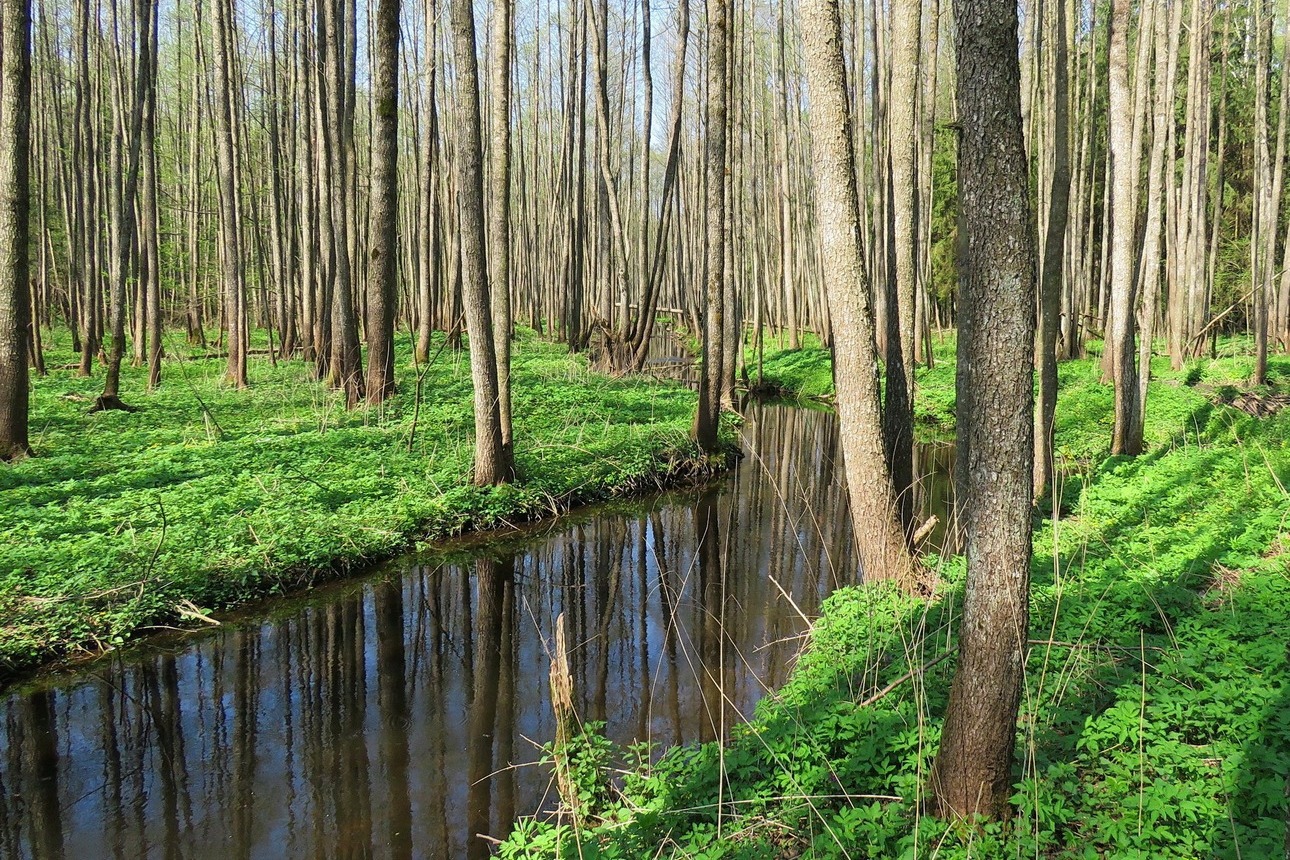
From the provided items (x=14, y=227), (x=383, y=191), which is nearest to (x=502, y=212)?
(x=383, y=191)

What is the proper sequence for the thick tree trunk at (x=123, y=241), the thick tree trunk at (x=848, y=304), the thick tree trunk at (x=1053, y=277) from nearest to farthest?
the thick tree trunk at (x=848, y=304) → the thick tree trunk at (x=1053, y=277) → the thick tree trunk at (x=123, y=241)

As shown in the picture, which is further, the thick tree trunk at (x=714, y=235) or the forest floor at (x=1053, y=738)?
the thick tree trunk at (x=714, y=235)

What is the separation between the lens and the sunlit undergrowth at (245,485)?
597 centimetres

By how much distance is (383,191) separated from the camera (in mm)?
A: 11328

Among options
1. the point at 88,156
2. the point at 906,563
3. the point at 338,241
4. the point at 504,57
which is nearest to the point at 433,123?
the point at 338,241

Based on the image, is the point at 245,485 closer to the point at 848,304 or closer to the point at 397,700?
the point at 397,700

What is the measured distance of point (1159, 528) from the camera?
6496mm

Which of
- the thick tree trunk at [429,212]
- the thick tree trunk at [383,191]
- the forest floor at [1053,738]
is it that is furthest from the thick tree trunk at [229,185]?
the forest floor at [1053,738]

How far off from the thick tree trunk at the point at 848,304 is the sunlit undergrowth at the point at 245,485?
4501 millimetres

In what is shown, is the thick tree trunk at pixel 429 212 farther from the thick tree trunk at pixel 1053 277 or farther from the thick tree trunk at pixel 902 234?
the thick tree trunk at pixel 1053 277

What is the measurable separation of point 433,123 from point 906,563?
15304 millimetres

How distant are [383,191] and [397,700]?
8.14 metres

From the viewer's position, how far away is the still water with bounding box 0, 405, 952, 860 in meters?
4.03

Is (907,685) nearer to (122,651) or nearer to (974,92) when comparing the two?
(974,92)
